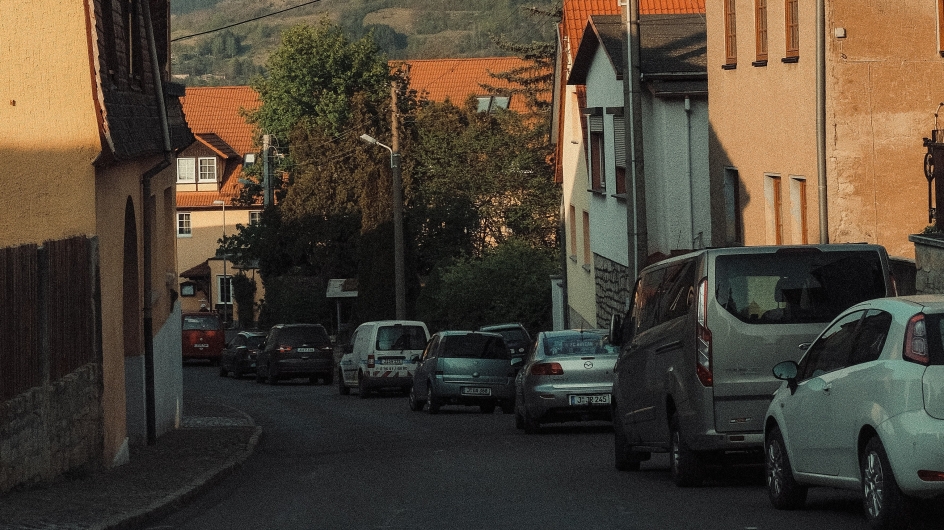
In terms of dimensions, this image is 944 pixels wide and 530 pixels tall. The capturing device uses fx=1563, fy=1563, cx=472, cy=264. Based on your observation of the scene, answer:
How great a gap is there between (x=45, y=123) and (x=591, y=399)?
8.85 meters

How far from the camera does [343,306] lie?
2520 inches

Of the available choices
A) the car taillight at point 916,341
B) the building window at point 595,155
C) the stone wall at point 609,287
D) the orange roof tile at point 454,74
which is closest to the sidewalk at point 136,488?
the car taillight at point 916,341

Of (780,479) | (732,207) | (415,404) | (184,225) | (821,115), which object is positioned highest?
(184,225)

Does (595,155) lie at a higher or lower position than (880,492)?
higher

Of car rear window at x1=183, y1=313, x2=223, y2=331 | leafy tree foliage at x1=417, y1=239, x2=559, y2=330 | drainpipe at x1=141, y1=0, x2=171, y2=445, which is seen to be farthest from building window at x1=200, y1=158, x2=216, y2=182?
drainpipe at x1=141, y1=0, x2=171, y2=445

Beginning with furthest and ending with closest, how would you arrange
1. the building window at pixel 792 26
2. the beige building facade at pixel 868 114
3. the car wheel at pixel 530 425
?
the building window at pixel 792 26 → the beige building facade at pixel 868 114 → the car wheel at pixel 530 425

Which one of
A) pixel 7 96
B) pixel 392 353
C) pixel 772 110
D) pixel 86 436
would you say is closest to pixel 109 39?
pixel 7 96

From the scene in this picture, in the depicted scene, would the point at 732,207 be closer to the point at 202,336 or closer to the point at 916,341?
A: the point at 916,341

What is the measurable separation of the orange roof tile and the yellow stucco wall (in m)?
79.7

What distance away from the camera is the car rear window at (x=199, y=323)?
5800 centimetres

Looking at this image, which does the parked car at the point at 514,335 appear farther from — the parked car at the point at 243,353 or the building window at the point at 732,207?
the parked car at the point at 243,353

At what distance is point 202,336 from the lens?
192 feet

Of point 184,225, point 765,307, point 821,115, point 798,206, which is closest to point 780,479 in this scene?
point 765,307

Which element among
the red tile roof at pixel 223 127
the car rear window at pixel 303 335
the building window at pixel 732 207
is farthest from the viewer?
the red tile roof at pixel 223 127
